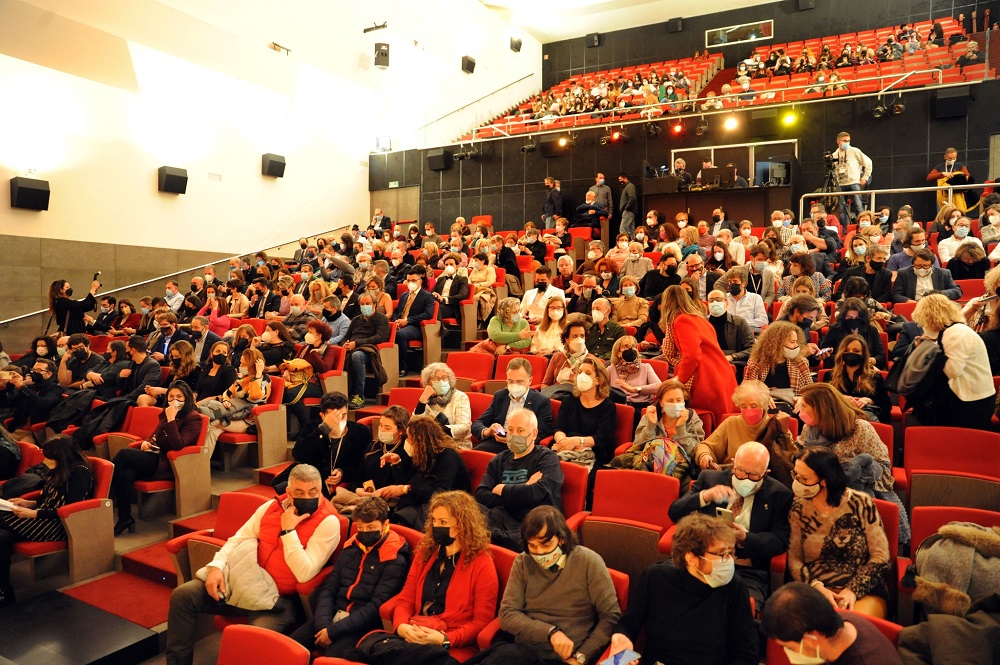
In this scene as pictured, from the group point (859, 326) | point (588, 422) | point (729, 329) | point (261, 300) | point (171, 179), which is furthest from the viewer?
point (171, 179)

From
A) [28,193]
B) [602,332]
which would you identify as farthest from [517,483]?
[28,193]

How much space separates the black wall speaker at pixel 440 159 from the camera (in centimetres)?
1393

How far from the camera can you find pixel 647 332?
5723 millimetres

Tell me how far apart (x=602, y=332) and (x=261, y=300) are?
4.89m

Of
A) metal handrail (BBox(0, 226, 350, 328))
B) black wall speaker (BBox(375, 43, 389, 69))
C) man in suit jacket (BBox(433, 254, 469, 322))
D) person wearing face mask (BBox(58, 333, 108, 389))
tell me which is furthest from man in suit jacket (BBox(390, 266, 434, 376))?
black wall speaker (BBox(375, 43, 389, 69))

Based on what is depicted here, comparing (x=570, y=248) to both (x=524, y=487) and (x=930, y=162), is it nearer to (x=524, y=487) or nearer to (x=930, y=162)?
(x=930, y=162)

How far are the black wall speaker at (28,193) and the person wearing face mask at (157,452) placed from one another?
627 cm

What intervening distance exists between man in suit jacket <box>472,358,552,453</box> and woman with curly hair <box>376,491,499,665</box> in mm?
1234

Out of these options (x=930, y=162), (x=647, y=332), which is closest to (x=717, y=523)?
(x=647, y=332)

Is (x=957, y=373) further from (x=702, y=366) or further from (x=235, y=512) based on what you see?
(x=235, y=512)

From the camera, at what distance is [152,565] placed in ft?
13.0

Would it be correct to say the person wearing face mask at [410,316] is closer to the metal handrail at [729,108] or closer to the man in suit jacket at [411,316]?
the man in suit jacket at [411,316]

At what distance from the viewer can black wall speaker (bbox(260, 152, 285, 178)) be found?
12484 millimetres

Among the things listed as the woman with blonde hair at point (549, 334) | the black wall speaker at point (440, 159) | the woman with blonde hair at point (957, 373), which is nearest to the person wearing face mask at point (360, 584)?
Result: the woman with blonde hair at point (957, 373)
